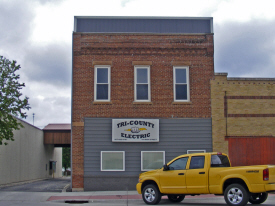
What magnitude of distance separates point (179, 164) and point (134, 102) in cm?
641

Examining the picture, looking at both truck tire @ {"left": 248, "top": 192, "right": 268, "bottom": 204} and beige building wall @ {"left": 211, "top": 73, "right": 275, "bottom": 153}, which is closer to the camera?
truck tire @ {"left": 248, "top": 192, "right": 268, "bottom": 204}

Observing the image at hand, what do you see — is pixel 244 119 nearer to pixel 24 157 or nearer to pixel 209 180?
pixel 209 180

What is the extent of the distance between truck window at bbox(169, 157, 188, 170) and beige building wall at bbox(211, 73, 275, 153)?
20.0 feet

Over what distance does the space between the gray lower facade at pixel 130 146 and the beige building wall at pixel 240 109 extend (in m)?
0.65

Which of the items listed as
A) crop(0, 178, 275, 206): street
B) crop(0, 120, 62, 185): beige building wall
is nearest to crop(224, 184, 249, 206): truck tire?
crop(0, 178, 275, 206): street

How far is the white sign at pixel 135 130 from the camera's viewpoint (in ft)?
63.5

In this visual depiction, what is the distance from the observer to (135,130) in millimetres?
19391

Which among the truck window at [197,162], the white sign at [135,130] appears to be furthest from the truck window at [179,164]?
the white sign at [135,130]

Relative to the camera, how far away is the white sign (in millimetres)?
19344

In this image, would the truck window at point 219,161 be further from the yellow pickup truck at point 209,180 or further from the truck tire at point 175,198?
the truck tire at point 175,198

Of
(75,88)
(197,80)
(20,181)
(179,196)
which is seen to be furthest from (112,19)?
(20,181)

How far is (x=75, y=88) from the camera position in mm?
19734

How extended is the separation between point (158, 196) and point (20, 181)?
1803cm

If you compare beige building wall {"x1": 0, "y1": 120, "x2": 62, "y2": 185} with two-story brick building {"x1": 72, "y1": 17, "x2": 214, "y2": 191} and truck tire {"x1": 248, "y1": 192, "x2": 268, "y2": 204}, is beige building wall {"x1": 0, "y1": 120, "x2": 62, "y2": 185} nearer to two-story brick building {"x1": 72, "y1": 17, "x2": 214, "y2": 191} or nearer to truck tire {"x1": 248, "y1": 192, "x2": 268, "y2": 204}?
two-story brick building {"x1": 72, "y1": 17, "x2": 214, "y2": 191}
